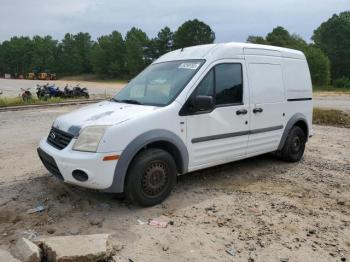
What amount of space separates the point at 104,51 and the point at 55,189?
7354 centimetres

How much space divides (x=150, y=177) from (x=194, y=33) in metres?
64.5

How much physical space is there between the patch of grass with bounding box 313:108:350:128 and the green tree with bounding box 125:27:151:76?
57.4m

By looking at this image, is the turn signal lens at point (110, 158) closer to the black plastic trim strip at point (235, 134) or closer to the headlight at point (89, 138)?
the headlight at point (89, 138)

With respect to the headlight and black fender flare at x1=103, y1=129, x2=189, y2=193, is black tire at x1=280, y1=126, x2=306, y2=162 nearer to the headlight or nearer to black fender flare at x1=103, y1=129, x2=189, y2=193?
black fender flare at x1=103, y1=129, x2=189, y2=193

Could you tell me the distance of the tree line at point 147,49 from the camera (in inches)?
2379

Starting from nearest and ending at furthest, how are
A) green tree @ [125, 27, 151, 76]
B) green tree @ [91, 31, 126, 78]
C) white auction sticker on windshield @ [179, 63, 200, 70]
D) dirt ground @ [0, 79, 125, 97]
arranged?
white auction sticker on windshield @ [179, 63, 200, 70] → dirt ground @ [0, 79, 125, 97] → green tree @ [125, 27, 151, 76] → green tree @ [91, 31, 126, 78]

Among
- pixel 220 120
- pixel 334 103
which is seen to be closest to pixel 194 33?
pixel 334 103

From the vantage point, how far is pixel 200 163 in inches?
205

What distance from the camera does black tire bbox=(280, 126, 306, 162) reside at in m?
6.78

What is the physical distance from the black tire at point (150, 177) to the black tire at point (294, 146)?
9.25ft

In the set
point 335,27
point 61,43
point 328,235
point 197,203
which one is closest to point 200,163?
point 197,203

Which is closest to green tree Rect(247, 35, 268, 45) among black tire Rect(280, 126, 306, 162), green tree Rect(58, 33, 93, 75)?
green tree Rect(58, 33, 93, 75)

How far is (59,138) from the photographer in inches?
187

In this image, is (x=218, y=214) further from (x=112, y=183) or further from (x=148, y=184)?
(x=112, y=183)
